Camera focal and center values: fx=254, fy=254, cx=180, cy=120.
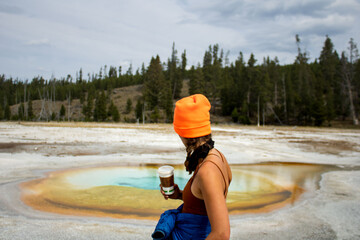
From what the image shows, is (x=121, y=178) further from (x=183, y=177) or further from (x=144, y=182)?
(x=183, y=177)

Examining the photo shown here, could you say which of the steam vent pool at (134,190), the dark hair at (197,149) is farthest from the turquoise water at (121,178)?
the dark hair at (197,149)

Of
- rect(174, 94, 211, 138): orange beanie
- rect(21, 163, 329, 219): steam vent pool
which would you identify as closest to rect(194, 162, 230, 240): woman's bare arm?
rect(174, 94, 211, 138): orange beanie

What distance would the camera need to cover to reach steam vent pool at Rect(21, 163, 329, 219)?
5082mm

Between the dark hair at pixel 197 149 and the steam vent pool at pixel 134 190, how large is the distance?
3.42m

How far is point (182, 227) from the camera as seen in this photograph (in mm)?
1592

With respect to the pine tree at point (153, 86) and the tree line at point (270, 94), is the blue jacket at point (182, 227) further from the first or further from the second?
the pine tree at point (153, 86)

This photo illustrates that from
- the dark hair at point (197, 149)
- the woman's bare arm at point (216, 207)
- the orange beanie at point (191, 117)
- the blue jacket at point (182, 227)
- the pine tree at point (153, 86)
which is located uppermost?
the pine tree at point (153, 86)

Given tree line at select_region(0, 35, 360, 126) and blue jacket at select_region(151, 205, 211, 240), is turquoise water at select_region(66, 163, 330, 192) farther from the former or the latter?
tree line at select_region(0, 35, 360, 126)

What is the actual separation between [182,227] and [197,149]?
496 mm

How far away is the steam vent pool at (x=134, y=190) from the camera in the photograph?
16.7ft

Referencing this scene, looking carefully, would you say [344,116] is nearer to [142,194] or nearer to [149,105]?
[149,105]

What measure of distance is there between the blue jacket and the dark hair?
30cm

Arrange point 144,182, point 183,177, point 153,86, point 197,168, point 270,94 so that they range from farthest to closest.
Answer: point 153,86, point 270,94, point 183,177, point 144,182, point 197,168

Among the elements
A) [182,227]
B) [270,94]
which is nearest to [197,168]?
[182,227]
